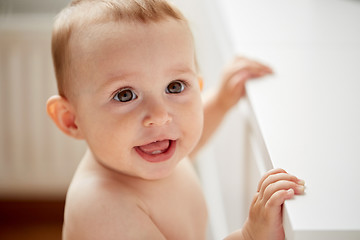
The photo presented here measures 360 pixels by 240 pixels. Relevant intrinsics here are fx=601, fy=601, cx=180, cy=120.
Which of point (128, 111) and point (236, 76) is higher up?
point (236, 76)

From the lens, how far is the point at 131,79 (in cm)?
74

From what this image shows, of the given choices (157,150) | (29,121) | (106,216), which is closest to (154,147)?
(157,150)

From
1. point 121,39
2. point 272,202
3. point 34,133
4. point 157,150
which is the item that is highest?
point 34,133

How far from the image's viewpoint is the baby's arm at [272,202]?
25.6 inches

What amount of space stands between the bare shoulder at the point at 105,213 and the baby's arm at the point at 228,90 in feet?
0.91

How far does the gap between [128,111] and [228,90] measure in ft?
1.06

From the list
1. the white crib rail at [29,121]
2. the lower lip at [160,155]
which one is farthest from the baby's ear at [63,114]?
the white crib rail at [29,121]

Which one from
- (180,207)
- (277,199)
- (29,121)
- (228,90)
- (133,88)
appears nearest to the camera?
(277,199)

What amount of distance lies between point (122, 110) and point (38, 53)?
3.77ft

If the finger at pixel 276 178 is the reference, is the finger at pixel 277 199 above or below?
below

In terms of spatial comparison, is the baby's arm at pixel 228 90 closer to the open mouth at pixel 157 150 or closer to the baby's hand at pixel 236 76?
the baby's hand at pixel 236 76

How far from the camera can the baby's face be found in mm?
742

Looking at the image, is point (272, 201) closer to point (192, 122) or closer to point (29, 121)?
point (192, 122)

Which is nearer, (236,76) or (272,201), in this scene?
(272,201)
